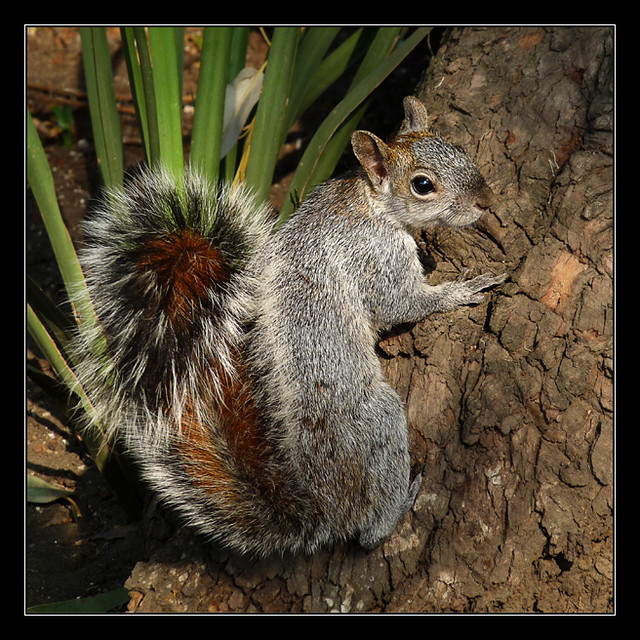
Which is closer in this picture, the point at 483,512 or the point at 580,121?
the point at 483,512

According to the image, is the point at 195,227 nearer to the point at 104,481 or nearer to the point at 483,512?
A: the point at 483,512

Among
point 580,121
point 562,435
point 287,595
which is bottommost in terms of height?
point 287,595

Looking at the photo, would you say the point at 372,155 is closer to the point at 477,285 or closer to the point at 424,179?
the point at 424,179

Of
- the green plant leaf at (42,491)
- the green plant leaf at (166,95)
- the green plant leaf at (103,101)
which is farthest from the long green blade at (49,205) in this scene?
Answer: the green plant leaf at (42,491)

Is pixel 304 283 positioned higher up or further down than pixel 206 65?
further down

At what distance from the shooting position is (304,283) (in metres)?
1.95

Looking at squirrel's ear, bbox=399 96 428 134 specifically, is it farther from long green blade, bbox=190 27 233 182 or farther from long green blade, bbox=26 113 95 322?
long green blade, bbox=26 113 95 322

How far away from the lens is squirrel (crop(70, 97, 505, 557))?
1742mm

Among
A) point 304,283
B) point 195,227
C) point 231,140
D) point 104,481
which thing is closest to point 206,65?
point 231,140

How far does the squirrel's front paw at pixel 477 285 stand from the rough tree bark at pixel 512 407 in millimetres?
32

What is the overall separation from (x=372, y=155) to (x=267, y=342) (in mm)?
676

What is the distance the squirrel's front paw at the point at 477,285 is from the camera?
191 centimetres

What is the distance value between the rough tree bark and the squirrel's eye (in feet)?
0.64

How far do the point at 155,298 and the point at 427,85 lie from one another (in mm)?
1323
